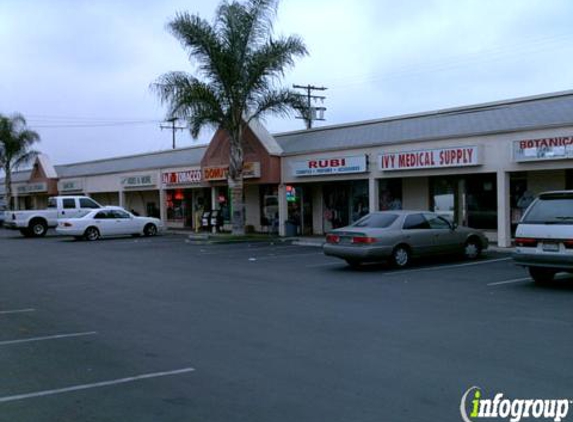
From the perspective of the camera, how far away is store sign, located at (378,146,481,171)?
19906 millimetres

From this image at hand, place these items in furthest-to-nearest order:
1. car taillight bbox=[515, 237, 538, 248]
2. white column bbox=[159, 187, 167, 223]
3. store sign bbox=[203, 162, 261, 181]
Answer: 1. white column bbox=[159, 187, 167, 223]
2. store sign bbox=[203, 162, 261, 181]
3. car taillight bbox=[515, 237, 538, 248]

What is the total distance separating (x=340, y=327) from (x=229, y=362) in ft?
7.39

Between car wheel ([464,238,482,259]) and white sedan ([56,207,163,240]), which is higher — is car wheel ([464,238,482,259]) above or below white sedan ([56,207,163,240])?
below

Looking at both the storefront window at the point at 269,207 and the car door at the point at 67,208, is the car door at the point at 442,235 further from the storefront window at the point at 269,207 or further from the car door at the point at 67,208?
the car door at the point at 67,208

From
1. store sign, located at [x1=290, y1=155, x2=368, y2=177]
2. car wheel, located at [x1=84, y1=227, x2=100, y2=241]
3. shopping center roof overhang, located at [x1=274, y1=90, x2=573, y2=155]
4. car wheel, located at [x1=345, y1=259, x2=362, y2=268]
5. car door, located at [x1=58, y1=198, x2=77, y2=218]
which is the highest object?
shopping center roof overhang, located at [x1=274, y1=90, x2=573, y2=155]

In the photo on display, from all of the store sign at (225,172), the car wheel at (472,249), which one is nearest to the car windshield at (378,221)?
the car wheel at (472,249)

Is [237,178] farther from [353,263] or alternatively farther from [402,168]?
[353,263]

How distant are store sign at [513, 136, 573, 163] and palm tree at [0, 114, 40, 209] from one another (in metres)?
39.1

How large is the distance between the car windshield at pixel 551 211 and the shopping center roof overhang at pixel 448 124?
6.69 m

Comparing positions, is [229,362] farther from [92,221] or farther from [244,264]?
[92,221]

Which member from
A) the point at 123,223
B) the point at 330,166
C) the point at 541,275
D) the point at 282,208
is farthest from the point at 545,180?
the point at 123,223

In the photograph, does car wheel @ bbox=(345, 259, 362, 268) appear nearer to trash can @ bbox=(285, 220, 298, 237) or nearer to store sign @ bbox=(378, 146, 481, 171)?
store sign @ bbox=(378, 146, 481, 171)

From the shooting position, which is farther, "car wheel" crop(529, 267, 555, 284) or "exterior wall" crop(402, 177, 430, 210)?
"exterior wall" crop(402, 177, 430, 210)

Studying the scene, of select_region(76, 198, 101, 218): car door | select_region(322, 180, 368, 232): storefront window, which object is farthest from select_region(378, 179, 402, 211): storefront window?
select_region(76, 198, 101, 218): car door
